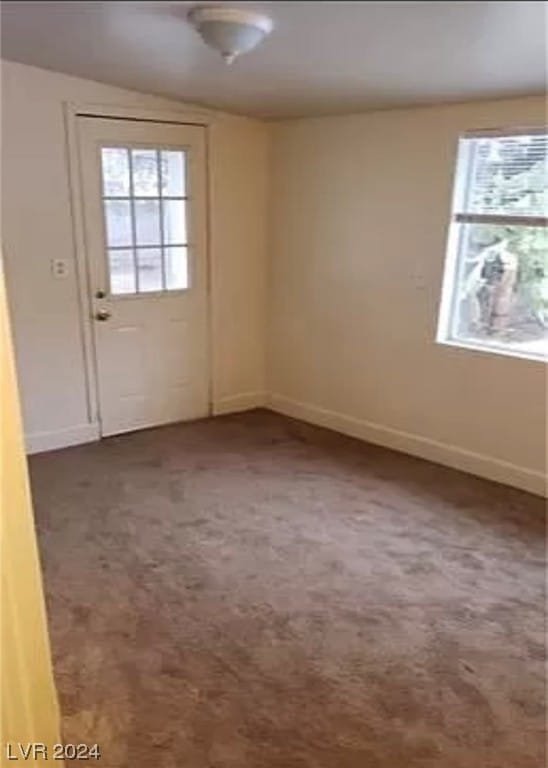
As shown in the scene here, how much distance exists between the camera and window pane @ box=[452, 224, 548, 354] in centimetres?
379

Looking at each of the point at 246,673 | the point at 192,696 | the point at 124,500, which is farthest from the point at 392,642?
the point at 124,500

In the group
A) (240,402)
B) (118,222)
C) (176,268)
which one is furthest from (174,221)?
(240,402)

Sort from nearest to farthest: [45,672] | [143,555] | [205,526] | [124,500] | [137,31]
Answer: [45,672] → [137,31] → [143,555] → [205,526] → [124,500]

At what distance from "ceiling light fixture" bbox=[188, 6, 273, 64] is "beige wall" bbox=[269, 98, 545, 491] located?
1986mm

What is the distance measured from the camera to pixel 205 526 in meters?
3.52

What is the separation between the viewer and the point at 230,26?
1968 millimetres

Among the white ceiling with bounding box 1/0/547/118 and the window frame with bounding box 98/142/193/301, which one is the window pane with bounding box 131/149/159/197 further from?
the white ceiling with bounding box 1/0/547/118

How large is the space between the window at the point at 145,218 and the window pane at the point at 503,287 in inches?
75.6

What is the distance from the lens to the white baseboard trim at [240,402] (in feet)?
17.3

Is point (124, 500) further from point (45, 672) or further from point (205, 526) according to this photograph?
point (45, 672)

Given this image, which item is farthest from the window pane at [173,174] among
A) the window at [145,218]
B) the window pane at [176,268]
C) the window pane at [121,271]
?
the window pane at [121,271]

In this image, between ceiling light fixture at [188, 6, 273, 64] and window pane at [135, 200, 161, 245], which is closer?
ceiling light fixture at [188, 6, 273, 64]

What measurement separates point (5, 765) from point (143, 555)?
1.64 metres

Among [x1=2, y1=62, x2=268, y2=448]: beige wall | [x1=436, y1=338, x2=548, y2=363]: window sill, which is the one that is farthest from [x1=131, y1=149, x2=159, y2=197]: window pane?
[x1=436, y1=338, x2=548, y2=363]: window sill
